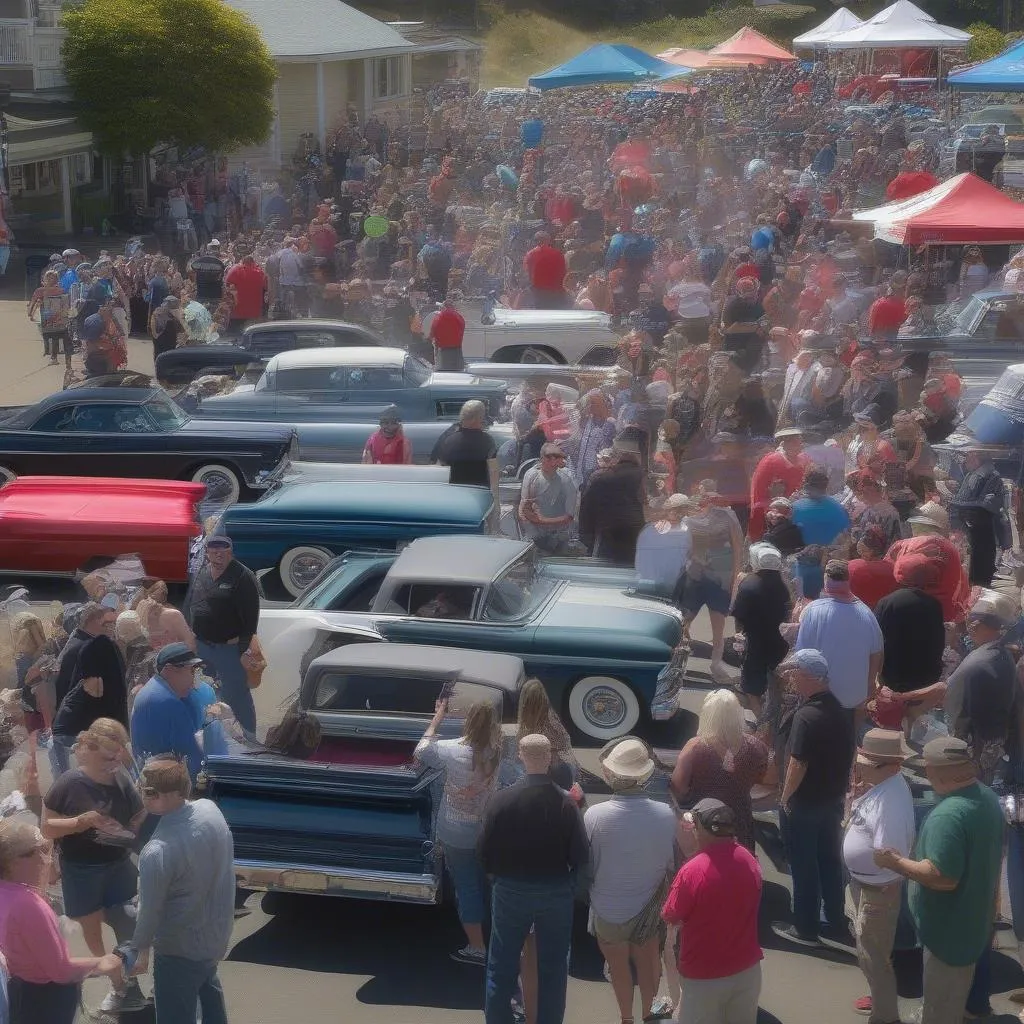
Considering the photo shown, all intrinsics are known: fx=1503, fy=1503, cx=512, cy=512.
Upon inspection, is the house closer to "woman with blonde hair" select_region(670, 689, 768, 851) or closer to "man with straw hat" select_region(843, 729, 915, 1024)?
"woman with blonde hair" select_region(670, 689, 768, 851)

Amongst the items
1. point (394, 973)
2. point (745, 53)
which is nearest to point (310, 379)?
point (394, 973)

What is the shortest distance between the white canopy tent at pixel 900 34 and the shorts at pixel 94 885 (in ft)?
92.7

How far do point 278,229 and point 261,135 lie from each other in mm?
4565

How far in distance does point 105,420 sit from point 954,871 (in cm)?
986

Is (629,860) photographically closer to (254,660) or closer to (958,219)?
(254,660)

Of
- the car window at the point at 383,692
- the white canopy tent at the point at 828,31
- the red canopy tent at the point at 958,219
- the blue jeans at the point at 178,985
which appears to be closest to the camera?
the blue jeans at the point at 178,985

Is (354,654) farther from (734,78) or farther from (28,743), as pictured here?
(734,78)

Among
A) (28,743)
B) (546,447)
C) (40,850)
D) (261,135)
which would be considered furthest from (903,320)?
(261,135)

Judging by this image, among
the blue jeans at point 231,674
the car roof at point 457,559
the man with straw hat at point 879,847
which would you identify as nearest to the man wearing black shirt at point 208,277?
the car roof at point 457,559

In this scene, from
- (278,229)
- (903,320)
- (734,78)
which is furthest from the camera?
(734,78)

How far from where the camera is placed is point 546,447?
11398mm

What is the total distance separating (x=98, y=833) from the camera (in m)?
6.18

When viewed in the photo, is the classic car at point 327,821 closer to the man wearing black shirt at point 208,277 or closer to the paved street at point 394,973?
the paved street at point 394,973

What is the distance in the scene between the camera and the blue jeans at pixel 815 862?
271 inches
